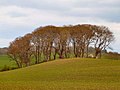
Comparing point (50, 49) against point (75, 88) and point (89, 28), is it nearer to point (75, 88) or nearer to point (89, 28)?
point (89, 28)

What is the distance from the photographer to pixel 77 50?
303 feet

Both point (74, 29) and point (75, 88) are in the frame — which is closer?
point (75, 88)

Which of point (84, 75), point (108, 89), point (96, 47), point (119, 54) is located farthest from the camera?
point (119, 54)

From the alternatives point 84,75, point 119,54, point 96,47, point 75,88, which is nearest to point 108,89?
point 75,88

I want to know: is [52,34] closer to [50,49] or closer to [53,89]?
[50,49]

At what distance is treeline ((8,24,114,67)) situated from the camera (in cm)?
9194

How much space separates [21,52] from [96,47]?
22008mm

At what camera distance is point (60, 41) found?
304ft

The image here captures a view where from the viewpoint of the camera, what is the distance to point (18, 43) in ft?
311

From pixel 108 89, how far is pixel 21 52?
6284 cm

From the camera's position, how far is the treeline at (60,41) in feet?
302

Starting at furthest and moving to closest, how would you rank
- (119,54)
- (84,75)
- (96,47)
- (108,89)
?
1. (119,54)
2. (96,47)
3. (84,75)
4. (108,89)

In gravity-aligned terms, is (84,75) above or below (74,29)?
below

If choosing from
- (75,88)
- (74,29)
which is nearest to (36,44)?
(74,29)
